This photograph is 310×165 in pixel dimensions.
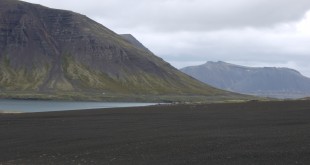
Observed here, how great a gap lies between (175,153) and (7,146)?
18104mm

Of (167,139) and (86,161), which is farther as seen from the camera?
(167,139)

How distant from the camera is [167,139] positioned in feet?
146

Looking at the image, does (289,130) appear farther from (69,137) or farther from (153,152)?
(69,137)

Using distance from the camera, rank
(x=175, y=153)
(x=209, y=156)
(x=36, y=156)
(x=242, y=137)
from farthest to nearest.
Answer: (x=242, y=137) → (x=36, y=156) → (x=175, y=153) → (x=209, y=156)

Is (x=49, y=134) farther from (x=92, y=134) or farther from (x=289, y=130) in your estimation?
(x=289, y=130)

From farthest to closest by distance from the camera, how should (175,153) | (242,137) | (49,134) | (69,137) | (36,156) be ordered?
(49,134) → (69,137) → (242,137) → (36,156) → (175,153)

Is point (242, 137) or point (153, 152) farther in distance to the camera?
point (242, 137)

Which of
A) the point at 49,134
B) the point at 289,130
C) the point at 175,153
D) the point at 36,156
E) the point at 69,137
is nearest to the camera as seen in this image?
the point at 175,153

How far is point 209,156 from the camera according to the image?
32438mm

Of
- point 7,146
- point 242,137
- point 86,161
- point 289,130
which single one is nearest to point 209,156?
point 86,161

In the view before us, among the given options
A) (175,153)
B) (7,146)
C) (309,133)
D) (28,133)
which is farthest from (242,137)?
(28,133)

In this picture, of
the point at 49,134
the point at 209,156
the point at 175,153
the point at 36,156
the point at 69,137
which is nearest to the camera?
the point at 209,156

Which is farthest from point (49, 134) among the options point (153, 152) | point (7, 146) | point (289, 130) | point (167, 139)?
point (289, 130)

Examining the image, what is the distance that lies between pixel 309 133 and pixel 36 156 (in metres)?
23.4
